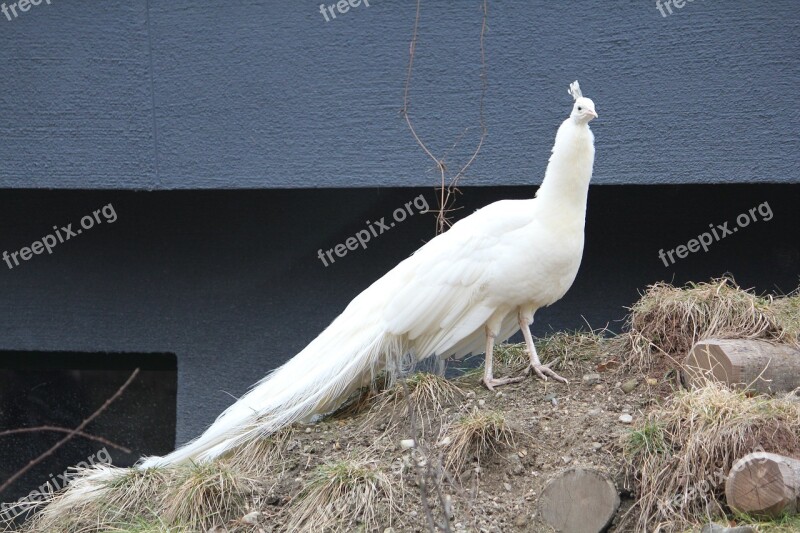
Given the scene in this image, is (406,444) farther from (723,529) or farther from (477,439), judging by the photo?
(723,529)

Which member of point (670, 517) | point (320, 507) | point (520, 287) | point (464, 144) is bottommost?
point (670, 517)

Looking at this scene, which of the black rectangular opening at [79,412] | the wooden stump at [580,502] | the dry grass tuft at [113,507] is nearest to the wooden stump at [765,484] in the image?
the wooden stump at [580,502]

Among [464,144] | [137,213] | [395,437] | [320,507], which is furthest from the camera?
[137,213]

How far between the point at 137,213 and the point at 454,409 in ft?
10.3

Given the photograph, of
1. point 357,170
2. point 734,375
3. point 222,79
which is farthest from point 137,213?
point 734,375

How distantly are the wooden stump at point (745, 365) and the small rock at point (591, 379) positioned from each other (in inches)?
18.9

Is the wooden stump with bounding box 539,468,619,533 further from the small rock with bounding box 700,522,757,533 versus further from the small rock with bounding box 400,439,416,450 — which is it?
the small rock with bounding box 400,439,416,450

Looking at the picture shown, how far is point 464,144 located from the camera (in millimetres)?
6344

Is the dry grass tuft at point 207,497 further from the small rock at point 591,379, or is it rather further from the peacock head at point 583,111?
the peacock head at point 583,111

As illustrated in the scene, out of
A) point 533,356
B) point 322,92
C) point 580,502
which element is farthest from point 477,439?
point 322,92

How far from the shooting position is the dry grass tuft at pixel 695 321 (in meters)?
4.92

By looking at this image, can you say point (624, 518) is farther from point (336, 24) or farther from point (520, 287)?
point (336, 24)

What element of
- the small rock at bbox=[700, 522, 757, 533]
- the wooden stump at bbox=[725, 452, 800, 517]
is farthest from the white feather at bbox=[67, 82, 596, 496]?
the small rock at bbox=[700, 522, 757, 533]

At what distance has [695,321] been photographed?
5000 millimetres
